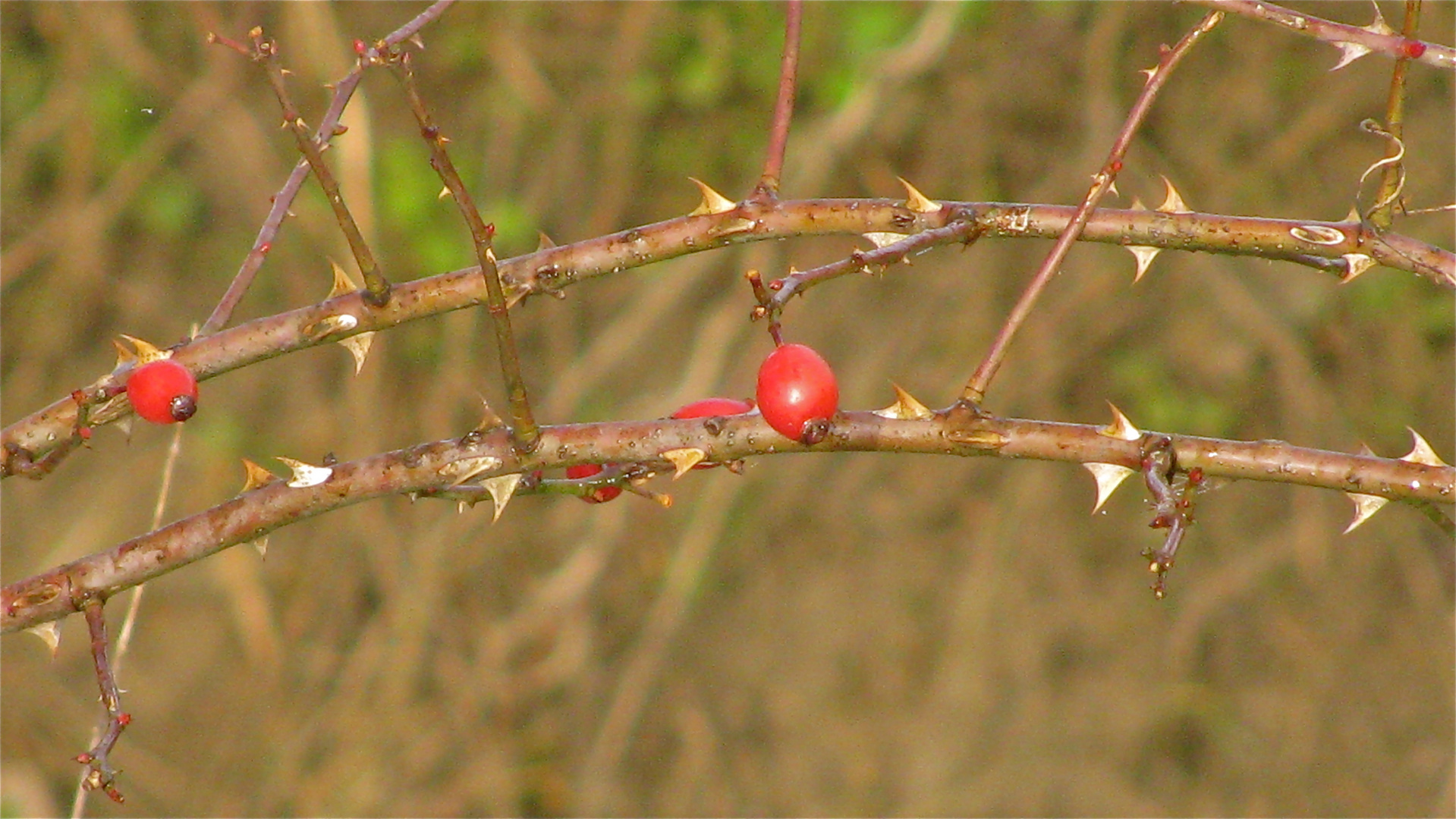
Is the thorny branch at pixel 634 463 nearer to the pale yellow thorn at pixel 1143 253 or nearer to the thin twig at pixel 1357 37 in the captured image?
the pale yellow thorn at pixel 1143 253

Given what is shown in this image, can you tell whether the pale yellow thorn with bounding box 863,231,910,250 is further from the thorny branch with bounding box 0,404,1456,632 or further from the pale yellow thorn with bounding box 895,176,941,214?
the thorny branch with bounding box 0,404,1456,632

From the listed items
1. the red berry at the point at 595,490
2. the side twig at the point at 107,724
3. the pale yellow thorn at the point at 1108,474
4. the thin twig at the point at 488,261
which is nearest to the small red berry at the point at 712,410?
the red berry at the point at 595,490

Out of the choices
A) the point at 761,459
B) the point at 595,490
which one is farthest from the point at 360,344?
the point at 761,459

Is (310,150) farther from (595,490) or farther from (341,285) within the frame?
(595,490)

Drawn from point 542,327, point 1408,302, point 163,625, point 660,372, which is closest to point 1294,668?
point 1408,302

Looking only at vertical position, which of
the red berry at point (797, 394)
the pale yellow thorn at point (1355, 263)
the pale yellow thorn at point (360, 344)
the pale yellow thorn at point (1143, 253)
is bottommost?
the red berry at point (797, 394)
